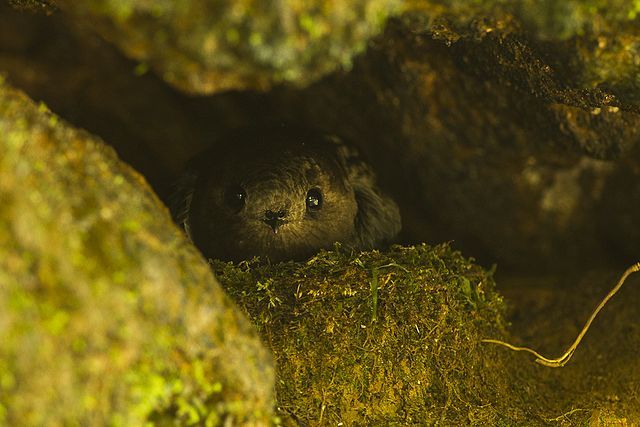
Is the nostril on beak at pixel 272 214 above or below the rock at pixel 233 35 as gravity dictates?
below

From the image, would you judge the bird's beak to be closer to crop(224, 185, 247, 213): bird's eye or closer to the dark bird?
the dark bird

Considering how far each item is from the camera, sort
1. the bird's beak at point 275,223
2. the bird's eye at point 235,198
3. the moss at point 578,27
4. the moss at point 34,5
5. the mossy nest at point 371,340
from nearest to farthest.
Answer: the moss at point 578,27 → the mossy nest at point 371,340 → the moss at point 34,5 → the bird's beak at point 275,223 → the bird's eye at point 235,198

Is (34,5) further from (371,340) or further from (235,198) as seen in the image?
(371,340)

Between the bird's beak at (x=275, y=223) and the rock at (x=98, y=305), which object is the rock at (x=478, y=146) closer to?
the bird's beak at (x=275, y=223)

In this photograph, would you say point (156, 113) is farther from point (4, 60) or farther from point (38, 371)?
point (38, 371)

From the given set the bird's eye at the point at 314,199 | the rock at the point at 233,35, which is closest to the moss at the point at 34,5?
the rock at the point at 233,35

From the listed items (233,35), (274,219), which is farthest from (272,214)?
(233,35)

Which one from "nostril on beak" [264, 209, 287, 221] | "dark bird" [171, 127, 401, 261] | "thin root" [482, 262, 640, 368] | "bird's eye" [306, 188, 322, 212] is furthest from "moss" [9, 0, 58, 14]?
"thin root" [482, 262, 640, 368]
